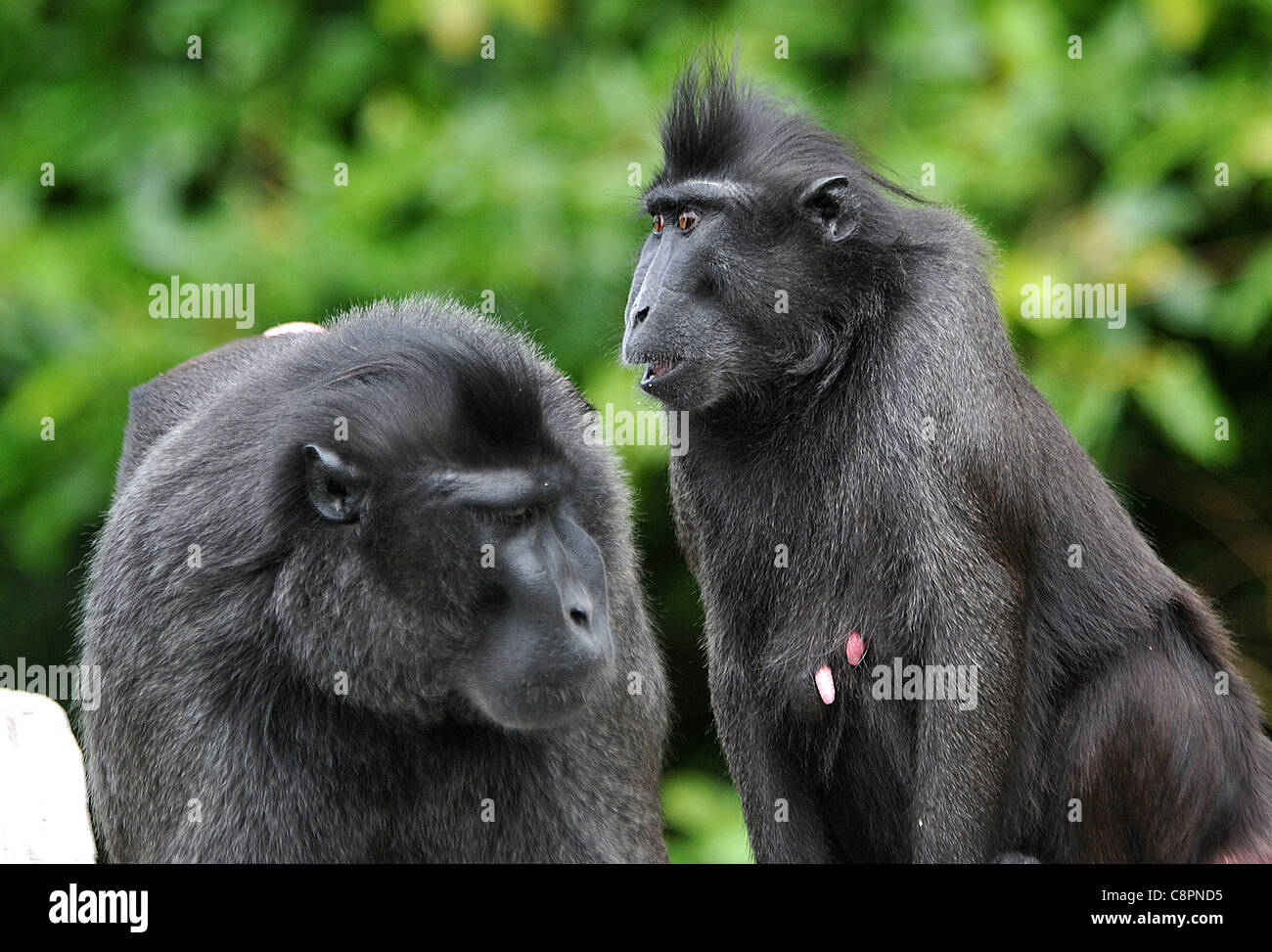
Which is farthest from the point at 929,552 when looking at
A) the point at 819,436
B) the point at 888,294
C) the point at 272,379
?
the point at 272,379

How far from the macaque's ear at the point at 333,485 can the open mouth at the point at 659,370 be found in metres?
1.25

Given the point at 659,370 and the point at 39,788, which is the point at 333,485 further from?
the point at 39,788

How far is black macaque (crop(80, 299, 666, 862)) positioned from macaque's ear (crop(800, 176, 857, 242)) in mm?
1252

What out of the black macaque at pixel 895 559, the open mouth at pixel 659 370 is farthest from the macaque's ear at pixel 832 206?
the open mouth at pixel 659 370

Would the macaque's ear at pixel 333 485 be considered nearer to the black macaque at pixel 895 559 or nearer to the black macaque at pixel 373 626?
the black macaque at pixel 373 626

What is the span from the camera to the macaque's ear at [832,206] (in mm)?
6004

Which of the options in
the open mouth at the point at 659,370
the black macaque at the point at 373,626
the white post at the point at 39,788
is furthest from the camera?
the open mouth at the point at 659,370

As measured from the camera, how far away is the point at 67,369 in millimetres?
9328

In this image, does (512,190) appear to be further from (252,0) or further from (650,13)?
(252,0)

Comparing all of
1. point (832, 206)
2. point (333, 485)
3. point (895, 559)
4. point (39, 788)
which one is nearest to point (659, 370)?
point (832, 206)

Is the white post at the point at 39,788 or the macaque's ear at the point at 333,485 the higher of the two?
the macaque's ear at the point at 333,485

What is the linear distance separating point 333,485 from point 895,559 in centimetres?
202

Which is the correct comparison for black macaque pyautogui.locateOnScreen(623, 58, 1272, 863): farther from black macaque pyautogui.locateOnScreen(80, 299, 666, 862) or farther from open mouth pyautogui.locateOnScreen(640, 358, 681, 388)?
black macaque pyautogui.locateOnScreen(80, 299, 666, 862)

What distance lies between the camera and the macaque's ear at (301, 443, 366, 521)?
208 inches
